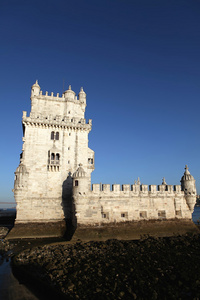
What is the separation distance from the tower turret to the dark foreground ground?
7.41 metres

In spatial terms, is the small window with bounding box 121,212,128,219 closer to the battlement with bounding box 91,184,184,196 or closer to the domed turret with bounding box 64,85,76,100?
the battlement with bounding box 91,184,184,196

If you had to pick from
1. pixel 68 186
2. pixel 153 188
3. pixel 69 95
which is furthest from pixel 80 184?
pixel 69 95

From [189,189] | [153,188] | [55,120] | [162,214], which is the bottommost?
[162,214]

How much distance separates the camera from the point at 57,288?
10.5 meters

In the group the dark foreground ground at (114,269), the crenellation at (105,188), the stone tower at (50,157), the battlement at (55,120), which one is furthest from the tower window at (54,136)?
the dark foreground ground at (114,269)

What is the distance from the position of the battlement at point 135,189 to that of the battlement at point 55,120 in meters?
10.8

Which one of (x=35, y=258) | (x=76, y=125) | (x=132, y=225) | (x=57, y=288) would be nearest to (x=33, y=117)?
(x=76, y=125)

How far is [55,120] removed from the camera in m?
27.5

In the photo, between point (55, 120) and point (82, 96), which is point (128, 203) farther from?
point (82, 96)

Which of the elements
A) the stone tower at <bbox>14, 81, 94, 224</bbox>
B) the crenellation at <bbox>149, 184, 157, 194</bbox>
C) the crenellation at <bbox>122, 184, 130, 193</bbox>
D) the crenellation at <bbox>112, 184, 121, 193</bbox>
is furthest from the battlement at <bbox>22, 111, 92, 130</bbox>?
the crenellation at <bbox>149, 184, 157, 194</bbox>

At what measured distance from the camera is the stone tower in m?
24.1

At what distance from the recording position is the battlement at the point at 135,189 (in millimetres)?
22214

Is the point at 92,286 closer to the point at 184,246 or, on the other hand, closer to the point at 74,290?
the point at 74,290

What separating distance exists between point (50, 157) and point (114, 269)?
17295mm
